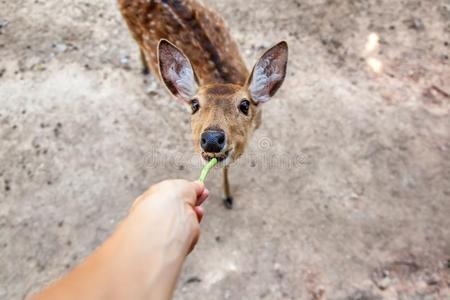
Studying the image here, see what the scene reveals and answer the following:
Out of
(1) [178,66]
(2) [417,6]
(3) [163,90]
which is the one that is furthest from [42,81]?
(2) [417,6]

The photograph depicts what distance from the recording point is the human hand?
66.9 inches

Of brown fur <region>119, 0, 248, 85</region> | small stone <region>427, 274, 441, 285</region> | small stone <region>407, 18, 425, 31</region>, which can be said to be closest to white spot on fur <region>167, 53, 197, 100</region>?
brown fur <region>119, 0, 248, 85</region>

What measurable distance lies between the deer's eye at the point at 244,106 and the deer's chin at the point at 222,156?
15.2 inches

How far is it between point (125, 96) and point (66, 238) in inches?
57.8

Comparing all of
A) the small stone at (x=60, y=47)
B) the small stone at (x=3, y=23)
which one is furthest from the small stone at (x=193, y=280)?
the small stone at (x=3, y=23)

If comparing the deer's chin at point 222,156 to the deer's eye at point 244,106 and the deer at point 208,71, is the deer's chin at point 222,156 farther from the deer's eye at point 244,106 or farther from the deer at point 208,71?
the deer's eye at point 244,106

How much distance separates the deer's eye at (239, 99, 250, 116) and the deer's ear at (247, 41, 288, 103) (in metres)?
0.11

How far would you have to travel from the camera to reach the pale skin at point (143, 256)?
146 cm

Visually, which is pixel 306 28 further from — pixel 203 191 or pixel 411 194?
pixel 203 191

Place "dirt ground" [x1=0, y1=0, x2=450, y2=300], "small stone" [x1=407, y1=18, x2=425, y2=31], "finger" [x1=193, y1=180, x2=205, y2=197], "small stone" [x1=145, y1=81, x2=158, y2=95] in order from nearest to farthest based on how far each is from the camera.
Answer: "finger" [x1=193, y1=180, x2=205, y2=197]
"dirt ground" [x1=0, y1=0, x2=450, y2=300]
"small stone" [x1=145, y1=81, x2=158, y2=95]
"small stone" [x1=407, y1=18, x2=425, y2=31]

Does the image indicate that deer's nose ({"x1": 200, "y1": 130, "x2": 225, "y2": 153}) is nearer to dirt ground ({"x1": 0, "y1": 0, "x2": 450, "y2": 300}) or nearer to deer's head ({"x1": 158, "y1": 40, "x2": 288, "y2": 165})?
deer's head ({"x1": 158, "y1": 40, "x2": 288, "y2": 165})

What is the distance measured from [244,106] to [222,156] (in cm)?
50

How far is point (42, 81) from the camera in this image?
15.5ft

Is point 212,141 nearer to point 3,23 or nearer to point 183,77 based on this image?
point 183,77
